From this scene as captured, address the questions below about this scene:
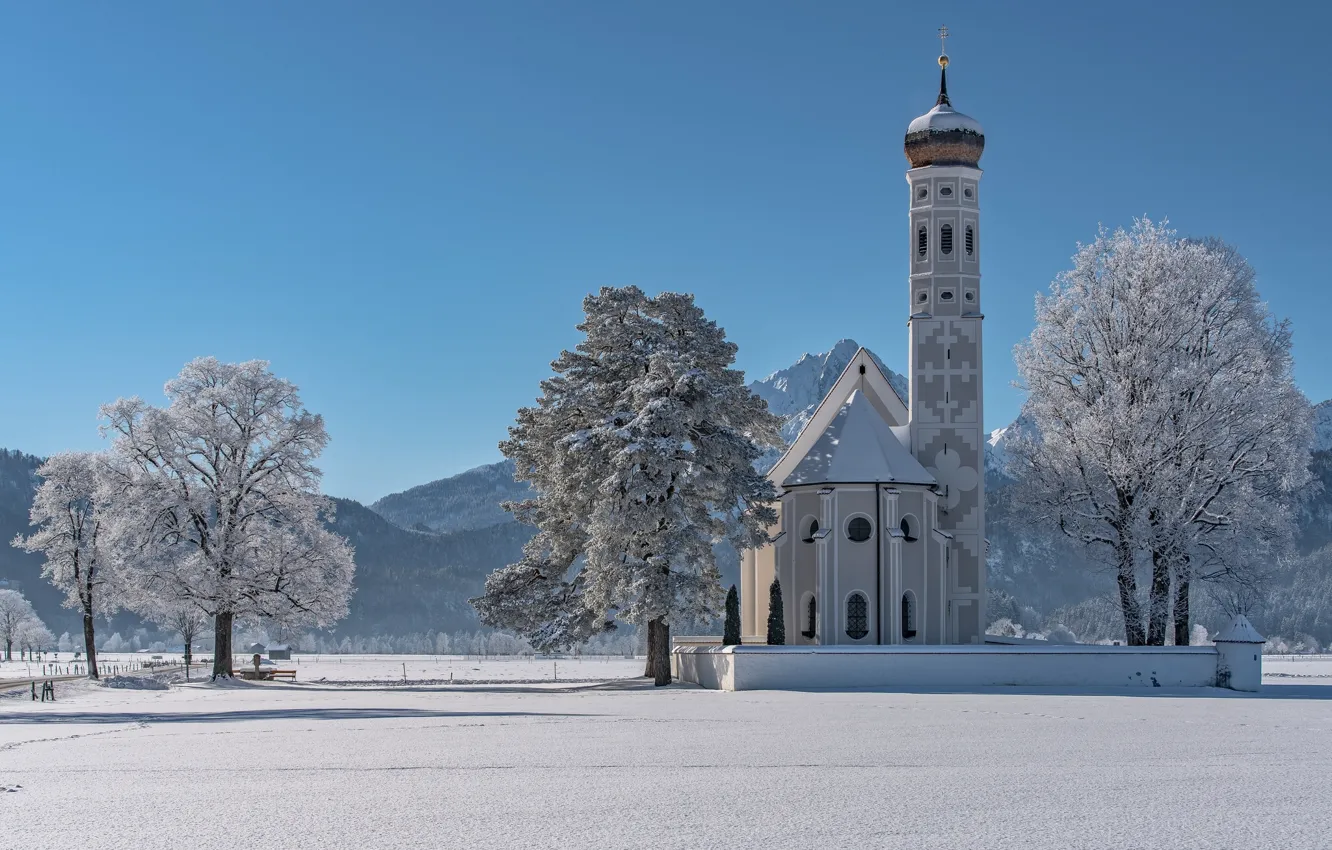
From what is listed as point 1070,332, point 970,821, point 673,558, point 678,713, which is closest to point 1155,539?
point 1070,332

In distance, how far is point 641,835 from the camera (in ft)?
40.0

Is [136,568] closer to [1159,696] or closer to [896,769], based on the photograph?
[1159,696]

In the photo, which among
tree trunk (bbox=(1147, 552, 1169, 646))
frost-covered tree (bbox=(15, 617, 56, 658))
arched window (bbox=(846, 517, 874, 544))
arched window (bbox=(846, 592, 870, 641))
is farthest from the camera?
frost-covered tree (bbox=(15, 617, 56, 658))

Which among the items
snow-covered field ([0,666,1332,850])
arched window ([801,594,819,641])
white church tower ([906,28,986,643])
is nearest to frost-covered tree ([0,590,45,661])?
arched window ([801,594,819,641])

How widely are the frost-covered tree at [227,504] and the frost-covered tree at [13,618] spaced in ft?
243

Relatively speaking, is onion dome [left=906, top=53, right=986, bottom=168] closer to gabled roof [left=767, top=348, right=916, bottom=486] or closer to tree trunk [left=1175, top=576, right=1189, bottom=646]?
gabled roof [left=767, top=348, right=916, bottom=486]

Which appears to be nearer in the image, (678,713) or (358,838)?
(358,838)

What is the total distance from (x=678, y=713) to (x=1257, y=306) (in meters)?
27.3

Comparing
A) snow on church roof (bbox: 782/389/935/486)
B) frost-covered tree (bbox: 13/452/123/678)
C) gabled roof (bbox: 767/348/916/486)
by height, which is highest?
gabled roof (bbox: 767/348/916/486)

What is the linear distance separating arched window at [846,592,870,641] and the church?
5cm

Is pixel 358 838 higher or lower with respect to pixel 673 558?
lower

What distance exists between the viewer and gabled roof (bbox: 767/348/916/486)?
2222 inches

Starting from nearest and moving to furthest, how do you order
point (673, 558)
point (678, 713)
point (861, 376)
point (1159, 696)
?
point (678, 713)
point (1159, 696)
point (673, 558)
point (861, 376)

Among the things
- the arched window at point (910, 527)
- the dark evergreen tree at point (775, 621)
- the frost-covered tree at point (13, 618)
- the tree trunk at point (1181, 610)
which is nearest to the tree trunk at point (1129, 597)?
the tree trunk at point (1181, 610)
